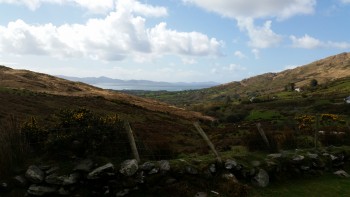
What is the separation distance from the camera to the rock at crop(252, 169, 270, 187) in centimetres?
1594

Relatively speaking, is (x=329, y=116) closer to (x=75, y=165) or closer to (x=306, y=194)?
(x=306, y=194)

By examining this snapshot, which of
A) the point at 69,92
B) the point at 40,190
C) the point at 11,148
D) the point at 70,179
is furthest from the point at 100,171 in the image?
the point at 69,92

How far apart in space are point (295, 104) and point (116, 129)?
8461 centimetres

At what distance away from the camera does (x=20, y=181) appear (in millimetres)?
13109

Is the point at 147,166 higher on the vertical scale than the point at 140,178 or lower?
higher

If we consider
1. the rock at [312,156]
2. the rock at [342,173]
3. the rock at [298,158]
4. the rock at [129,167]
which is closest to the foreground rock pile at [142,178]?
the rock at [129,167]

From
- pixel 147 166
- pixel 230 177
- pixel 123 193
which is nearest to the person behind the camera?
pixel 123 193

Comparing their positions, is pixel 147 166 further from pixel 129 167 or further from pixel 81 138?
pixel 81 138

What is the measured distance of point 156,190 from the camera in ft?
46.1

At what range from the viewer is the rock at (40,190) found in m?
13.0

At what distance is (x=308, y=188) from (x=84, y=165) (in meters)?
9.51

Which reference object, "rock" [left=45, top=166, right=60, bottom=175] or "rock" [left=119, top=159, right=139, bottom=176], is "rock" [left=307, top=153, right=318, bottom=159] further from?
"rock" [left=45, top=166, right=60, bottom=175]

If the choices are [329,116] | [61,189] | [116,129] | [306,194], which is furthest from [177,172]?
[329,116]

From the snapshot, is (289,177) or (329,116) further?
(329,116)
